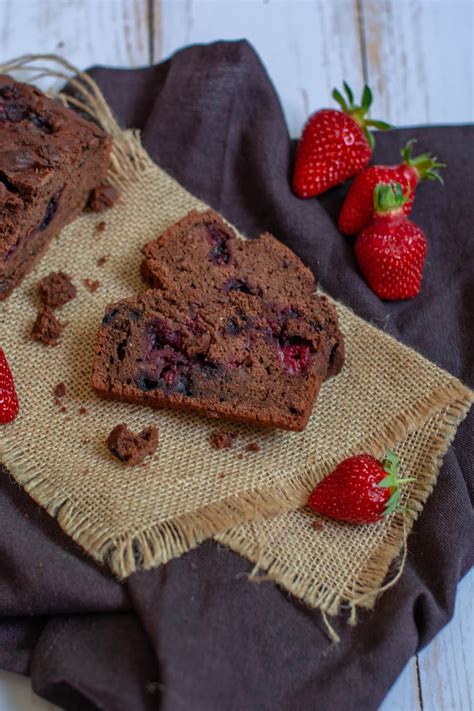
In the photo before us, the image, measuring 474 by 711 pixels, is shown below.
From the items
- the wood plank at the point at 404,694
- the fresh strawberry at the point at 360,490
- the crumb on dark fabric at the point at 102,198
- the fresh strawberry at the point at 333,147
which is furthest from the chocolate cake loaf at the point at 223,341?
the wood plank at the point at 404,694

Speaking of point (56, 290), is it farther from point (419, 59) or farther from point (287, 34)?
point (419, 59)

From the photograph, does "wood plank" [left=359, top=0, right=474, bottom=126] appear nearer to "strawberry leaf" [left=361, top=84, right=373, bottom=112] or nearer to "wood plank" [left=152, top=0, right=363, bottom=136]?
"wood plank" [left=152, top=0, right=363, bottom=136]

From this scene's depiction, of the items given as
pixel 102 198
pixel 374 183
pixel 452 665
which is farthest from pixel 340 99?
pixel 452 665

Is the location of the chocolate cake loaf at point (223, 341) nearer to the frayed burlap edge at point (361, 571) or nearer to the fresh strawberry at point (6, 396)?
the fresh strawberry at point (6, 396)

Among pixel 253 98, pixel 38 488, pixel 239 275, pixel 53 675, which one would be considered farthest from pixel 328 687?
pixel 253 98

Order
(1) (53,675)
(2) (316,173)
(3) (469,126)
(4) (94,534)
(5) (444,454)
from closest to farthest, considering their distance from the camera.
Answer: (1) (53,675) → (4) (94,534) → (5) (444,454) → (2) (316,173) → (3) (469,126)

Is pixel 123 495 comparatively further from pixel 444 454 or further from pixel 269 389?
pixel 444 454
